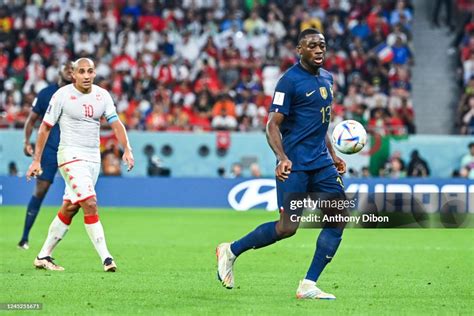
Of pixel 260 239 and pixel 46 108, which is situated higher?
pixel 46 108

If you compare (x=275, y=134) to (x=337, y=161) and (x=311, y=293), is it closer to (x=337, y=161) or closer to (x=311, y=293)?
(x=337, y=161)

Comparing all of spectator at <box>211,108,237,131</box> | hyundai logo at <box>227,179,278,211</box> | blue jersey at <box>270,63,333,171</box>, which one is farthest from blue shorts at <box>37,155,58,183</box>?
spectator at <box>211,108,237,131</box>

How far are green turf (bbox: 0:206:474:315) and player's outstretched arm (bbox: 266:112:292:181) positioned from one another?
3.86 ft

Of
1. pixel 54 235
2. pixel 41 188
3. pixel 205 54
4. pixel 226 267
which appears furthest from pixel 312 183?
pixel 205 54

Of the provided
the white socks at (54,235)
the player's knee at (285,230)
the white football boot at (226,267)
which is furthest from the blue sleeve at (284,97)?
the white socks at (54,235)

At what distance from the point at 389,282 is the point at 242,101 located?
52.6 feet

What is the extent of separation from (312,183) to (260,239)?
0.72 metres

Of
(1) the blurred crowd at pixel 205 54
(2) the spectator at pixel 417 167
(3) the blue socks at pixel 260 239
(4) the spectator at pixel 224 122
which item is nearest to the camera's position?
(3) the blue socks at pixel 260 239

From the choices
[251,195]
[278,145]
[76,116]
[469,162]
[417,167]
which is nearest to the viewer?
[278,145]

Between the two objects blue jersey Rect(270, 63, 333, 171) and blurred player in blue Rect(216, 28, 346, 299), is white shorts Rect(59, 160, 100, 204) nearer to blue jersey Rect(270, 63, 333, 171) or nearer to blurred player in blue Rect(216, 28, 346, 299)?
blurred player in blue Rect(216, 28, 346, 299)

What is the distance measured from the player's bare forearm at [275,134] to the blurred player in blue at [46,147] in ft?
16.0

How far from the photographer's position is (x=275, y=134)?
9828mm

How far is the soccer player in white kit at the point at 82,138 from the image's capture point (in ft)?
39.4

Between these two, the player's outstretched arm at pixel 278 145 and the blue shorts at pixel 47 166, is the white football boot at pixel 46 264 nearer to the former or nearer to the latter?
the blue shorts at pixel 47 166
